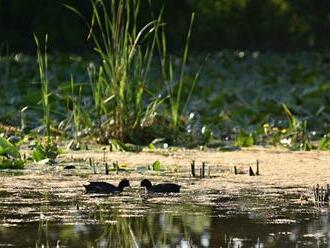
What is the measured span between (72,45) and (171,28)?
1.48 metres

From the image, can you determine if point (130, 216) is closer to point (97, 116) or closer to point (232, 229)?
point (232, 229)

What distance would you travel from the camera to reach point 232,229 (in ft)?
15.4

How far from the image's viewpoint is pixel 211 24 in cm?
1900

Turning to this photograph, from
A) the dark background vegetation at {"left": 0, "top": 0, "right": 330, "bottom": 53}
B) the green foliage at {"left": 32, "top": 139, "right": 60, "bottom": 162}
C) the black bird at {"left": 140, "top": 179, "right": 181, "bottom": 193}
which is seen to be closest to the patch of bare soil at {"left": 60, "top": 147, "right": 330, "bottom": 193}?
the green foliage at {"left": 32, "top": 139, "right": 60, "bottom": 162}

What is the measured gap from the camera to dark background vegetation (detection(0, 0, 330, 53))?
17.5 meters

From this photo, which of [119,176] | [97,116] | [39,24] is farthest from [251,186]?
[39,24]

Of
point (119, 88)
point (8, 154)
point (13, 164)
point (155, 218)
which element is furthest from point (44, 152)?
point (155, 218)

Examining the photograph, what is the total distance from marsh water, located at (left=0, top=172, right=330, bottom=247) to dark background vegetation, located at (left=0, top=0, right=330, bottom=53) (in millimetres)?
11587

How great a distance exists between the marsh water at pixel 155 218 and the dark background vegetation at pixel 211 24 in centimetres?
1159

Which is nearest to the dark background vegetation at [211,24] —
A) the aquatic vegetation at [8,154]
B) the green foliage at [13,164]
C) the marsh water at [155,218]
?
the aquatic vegetation at [8,154]

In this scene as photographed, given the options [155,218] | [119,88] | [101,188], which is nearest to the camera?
[155,218]

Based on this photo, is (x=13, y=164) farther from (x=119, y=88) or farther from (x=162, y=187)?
(x=119, y=88)

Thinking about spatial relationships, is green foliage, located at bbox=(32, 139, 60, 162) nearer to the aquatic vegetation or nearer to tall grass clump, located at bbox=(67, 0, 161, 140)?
the aquatic vegetation

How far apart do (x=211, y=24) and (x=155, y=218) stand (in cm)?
1421
